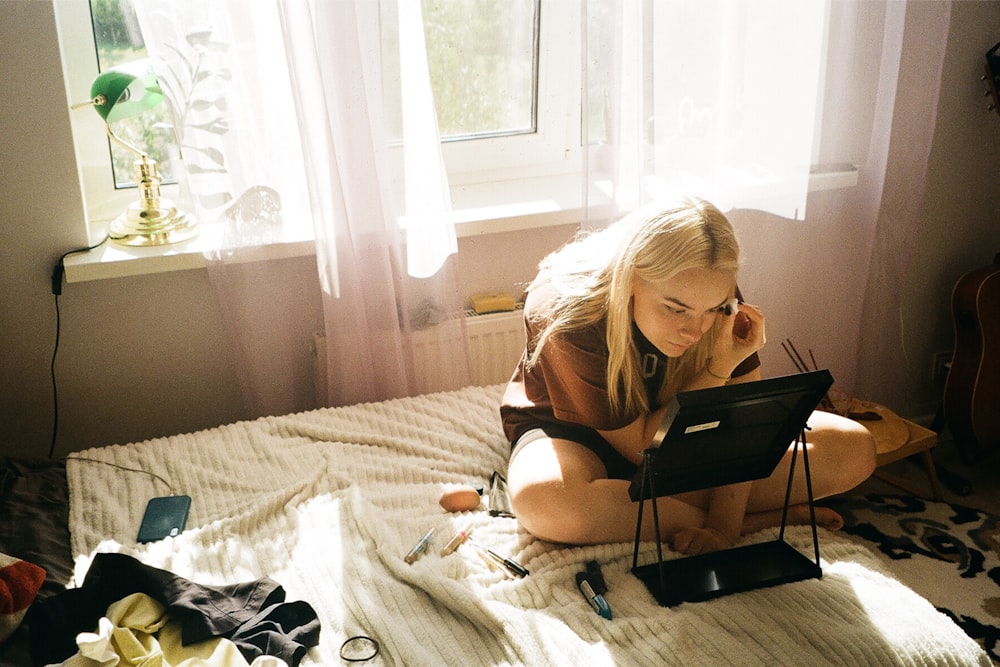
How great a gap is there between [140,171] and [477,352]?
866mm

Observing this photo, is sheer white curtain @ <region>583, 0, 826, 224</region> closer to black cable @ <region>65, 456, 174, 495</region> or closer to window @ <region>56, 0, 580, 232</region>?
window @ <region>56, 0, 580, 232</region>

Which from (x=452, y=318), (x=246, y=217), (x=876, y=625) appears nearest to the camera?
(x=876, y=625)

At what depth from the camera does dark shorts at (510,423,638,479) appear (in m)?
1.61

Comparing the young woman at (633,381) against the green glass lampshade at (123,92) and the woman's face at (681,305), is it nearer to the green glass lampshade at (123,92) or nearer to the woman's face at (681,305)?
the woman's face at (681,305)

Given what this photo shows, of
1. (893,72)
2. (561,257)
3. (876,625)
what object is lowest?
(876,625)

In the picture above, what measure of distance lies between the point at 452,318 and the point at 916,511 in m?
1.24

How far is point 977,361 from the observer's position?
214cm

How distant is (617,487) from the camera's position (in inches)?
59.2

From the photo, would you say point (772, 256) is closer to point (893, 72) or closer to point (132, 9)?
point (893, 72)

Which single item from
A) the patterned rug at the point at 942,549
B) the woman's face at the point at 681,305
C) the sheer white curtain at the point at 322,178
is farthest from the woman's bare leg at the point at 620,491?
the sheer white curtain at the point at 322,178

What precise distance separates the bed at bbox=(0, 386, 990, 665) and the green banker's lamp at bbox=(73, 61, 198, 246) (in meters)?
0.45

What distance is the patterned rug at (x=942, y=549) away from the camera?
5.77 feet

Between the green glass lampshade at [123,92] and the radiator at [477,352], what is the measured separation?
611 mm

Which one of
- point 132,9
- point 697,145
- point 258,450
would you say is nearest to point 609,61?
point 697,145
